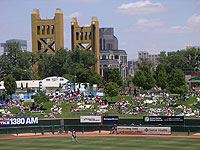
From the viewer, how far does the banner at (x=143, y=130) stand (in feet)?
167

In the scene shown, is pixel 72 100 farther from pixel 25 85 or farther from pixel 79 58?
pixel 79 58

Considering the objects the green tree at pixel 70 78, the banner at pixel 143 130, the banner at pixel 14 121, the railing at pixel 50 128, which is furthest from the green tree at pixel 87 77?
the banner at pixel 143 130

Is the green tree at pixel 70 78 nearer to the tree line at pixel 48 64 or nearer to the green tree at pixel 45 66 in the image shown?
the tree line at pixel 48 64

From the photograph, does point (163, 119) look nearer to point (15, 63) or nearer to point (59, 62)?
point (59, 62)

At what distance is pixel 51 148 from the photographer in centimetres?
4269

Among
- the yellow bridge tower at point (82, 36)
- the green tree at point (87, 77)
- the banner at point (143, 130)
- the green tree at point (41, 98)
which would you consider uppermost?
the yellow bridge tower at point (82, 36)

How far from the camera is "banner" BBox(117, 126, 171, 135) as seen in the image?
5091 cm

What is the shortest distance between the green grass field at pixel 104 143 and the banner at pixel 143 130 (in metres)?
2.80

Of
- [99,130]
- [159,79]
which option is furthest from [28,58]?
[99,130]

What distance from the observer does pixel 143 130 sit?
51781 millimetres

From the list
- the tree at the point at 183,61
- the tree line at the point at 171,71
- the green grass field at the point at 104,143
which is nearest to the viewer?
the green grass field at the point at 104,143

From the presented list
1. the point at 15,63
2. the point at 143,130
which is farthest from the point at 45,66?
the point at 143,130

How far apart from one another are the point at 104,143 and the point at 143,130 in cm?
803

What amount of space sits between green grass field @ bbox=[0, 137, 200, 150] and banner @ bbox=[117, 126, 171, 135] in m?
2.80
